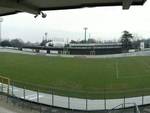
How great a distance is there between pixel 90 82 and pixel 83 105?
15329 millimetres

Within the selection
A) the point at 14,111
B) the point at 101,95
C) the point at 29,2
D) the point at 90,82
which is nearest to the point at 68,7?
the point at 29,2

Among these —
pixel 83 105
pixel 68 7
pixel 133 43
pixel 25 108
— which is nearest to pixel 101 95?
pixel 83 105

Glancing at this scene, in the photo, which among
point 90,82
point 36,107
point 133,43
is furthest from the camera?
point 133,43

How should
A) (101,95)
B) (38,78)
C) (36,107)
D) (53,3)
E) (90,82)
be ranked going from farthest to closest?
(38,78) → (90,82) → (101,95) → (36,107) → (53,3)

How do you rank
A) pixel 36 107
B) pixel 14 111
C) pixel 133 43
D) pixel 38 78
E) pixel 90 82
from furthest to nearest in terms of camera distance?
1. pixel 133 43
2. pixel 38 78
3. pixel 90 82
4. pixel 36 107
5. pixel 14 111

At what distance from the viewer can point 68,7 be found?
8.84 metres

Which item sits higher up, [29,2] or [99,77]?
[29,2]

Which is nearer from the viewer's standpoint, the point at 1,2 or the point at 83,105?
the point at 1,2

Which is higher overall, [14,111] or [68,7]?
[68,7]

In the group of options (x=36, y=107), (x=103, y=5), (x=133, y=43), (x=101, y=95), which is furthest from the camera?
(x=133, y=43)

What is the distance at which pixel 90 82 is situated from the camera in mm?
35594

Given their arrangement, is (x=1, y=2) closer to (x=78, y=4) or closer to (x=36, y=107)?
(x=78, y=4)

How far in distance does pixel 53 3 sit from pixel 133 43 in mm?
127415

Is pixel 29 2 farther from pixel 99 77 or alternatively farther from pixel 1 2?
pixel 99 77
